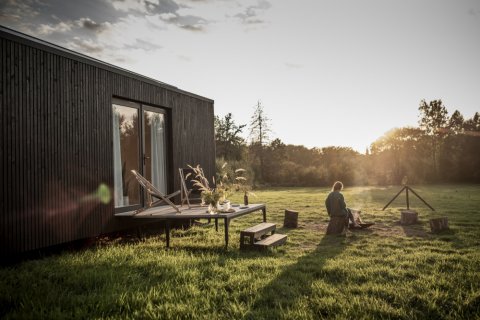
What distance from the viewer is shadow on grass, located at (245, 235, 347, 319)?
3215mm

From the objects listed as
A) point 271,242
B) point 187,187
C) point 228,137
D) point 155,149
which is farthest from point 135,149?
point 228,137

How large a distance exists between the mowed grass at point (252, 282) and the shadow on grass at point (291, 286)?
0.04ft

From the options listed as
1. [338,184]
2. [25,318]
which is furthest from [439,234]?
[25,318]

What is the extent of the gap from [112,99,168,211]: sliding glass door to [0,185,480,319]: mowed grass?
1.33 m

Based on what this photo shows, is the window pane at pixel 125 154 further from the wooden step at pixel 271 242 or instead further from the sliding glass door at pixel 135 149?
the wooden step at pixel 271 242

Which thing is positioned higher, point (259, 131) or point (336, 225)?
point (259, 131)

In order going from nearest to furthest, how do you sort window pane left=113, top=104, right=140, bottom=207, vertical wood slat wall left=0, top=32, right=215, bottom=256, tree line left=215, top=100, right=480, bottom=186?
vertical wood slat wall left=0, top=32, right=215, bottom=256 → window pane left=113, top=104, right=140, bottom=207 → tree line left=215, top=100, right=480, bottom=186

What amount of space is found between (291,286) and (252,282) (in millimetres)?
462

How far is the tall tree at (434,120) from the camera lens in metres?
35.8

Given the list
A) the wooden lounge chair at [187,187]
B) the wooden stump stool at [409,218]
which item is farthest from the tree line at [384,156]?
the wooden stump stool at [409,218]

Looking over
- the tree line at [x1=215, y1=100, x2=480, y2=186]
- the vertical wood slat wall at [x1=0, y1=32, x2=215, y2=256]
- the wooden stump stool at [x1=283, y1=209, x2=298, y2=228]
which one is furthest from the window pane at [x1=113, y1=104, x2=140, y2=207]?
the tree line at [x1=215, y1=100, x2=480, y2=186]

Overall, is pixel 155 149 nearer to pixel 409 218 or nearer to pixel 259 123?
pixel 409 218

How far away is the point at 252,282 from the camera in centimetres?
402

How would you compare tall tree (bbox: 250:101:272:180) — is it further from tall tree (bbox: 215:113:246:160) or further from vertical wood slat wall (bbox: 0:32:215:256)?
vertical wood slat wall (bbox: 0:32:215:256)
